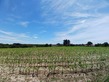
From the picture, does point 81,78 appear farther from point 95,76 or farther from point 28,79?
point 28,79

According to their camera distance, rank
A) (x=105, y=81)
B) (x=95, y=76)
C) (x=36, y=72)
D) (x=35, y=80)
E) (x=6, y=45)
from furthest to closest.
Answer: (x=6, y=45)
(x=36, y=72)
(x=95, y=76)
(x=35, y=80)
(x=105, y=81)

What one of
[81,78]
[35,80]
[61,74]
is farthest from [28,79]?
[81,78]

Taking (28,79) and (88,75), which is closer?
(28,79)

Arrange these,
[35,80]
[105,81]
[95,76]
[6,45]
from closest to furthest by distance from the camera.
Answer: [105,81] < [35,80] < [95,76] < [6,45]

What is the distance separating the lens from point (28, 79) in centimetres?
673

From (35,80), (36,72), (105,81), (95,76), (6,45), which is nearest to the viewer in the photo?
(105,81)

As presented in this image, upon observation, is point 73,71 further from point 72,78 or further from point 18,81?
point 18,81

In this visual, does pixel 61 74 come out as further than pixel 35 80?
Yes

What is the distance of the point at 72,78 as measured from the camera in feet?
22.5

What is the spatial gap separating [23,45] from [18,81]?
40615mm

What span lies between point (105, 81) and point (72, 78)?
1291 millimetres

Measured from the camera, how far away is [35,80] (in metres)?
6.61

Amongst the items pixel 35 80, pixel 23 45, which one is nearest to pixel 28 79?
pixel 35 80

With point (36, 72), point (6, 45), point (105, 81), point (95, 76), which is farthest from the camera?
point (6, 45)
